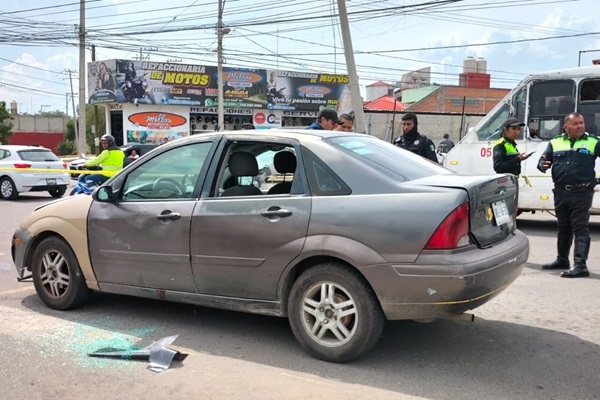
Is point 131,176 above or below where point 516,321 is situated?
above

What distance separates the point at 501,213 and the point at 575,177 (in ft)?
9.02

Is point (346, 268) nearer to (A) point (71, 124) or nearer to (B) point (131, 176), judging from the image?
(B) point (131, 176)

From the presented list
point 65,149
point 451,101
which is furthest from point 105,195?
point 65,149

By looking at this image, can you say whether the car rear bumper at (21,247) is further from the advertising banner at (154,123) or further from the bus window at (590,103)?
the advertising banner at (154,123)

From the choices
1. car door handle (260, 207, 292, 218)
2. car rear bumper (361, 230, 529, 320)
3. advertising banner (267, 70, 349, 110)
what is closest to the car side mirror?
car door handle (260, 207, 292, 218)

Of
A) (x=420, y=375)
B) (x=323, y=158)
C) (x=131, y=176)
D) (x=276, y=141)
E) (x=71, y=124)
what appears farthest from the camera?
(x=71, y=124)

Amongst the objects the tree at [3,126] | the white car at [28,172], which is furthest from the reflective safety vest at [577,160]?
the tree at [3,126]

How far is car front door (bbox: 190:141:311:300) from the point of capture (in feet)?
12.7

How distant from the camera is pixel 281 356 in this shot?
4000 millimetres

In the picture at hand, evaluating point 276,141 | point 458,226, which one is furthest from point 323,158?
point 458,226

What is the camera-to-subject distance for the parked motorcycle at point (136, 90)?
30844 mm

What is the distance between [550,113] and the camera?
9.59 metres

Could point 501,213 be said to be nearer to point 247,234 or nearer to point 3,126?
point 247,234

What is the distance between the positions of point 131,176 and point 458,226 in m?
2.74
